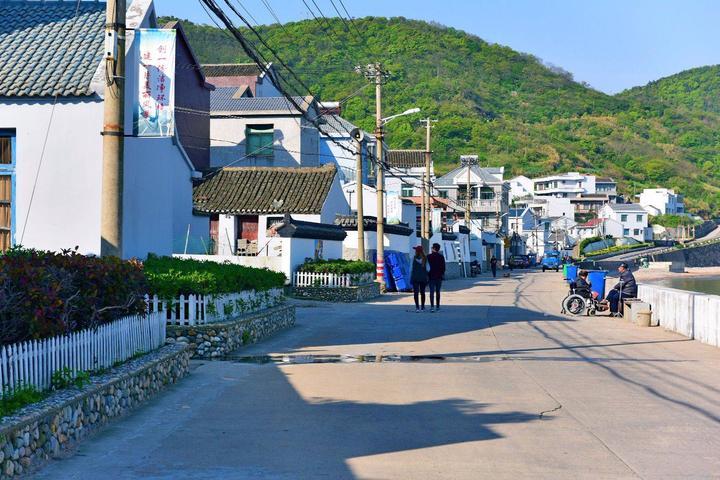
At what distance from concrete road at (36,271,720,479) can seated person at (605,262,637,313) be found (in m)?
8.18

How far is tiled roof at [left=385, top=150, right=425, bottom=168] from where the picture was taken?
328 ft

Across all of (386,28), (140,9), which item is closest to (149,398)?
(140,9)

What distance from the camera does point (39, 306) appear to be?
9.20 m

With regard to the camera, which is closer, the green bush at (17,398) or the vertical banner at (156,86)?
the green bush at (17,398)

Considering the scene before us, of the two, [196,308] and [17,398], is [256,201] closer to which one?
[196,308]

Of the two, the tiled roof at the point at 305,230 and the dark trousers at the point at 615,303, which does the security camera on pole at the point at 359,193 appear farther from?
the dark trousers at the point at 615,303

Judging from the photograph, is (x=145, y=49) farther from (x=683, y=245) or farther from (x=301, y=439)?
(x=683, y=245)

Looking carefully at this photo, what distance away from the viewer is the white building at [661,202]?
541 feet

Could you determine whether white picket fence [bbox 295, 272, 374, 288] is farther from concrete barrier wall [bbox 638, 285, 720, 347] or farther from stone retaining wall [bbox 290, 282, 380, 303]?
concrete barrier wall [bbox 638, 285, 720, 347]

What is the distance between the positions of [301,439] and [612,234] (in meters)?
139

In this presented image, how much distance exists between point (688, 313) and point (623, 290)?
254 inches

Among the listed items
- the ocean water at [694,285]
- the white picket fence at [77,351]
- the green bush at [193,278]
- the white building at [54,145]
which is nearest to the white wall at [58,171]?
the white building at [54,145]

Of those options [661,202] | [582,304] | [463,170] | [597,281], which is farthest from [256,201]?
[661,202]

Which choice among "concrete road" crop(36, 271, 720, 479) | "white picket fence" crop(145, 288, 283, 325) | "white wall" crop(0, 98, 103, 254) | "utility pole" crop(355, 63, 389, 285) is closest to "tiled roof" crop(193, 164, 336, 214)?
"utility pole" crop(355, 63, 389, 285)
